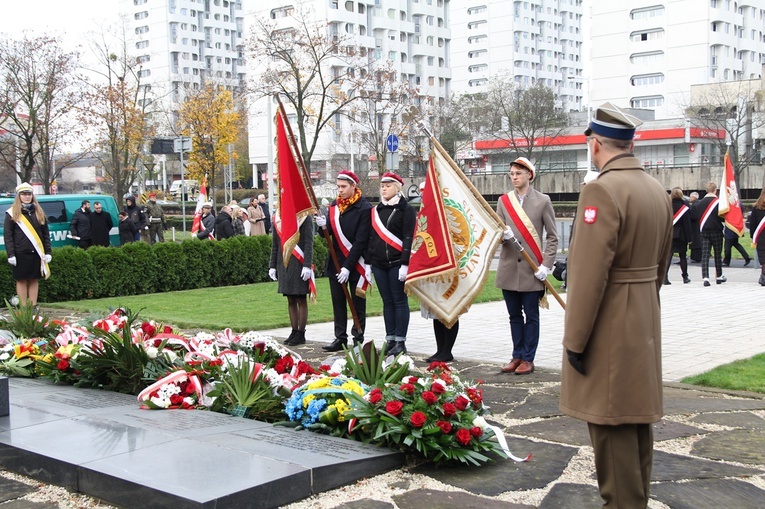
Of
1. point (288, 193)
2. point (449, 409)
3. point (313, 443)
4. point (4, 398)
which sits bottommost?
point (313, 443)

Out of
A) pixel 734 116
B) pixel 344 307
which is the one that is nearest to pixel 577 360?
pixel 344 307

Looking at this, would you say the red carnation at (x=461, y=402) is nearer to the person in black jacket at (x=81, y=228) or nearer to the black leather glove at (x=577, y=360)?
the black leather glove at (x=577, y=360)

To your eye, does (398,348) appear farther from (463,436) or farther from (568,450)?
(463,436)

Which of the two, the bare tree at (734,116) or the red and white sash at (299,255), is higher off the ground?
the bare tree at (734,116)

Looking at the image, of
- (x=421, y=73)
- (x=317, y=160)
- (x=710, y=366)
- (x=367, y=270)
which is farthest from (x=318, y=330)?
(x=421, y=73)

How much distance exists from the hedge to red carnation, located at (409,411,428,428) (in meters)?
12.1

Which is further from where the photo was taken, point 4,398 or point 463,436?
point 4,398

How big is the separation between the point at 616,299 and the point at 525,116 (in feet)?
192

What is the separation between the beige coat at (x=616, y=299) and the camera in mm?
3900

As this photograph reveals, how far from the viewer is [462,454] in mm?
5301

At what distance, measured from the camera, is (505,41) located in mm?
111062

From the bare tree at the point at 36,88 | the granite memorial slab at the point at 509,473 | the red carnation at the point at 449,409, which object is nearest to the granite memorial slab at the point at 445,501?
the granite memorial slab at the point at 509,473

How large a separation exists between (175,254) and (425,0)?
82.7 metres

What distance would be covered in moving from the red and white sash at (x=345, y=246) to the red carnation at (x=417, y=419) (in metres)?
4.54
